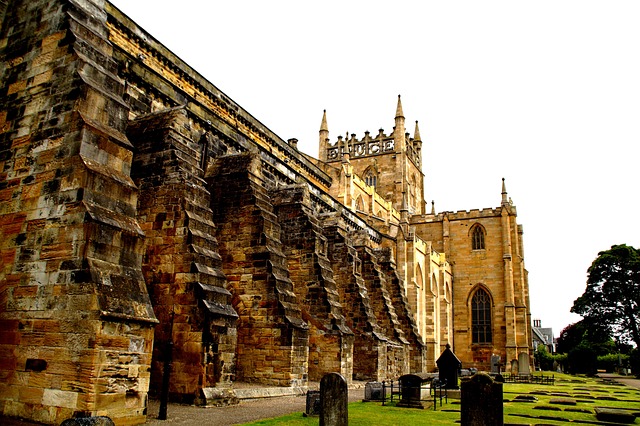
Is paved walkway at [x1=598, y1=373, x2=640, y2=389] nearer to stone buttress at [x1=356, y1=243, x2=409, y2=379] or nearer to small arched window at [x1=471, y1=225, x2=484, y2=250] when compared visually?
stone buttress at [x1=356, y1=243, x2=409, y2=379]

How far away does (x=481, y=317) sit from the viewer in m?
44.8

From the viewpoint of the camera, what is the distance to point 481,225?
152ft

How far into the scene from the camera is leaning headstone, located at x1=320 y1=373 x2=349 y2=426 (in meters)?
9.02

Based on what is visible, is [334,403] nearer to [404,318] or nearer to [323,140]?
[404,318]

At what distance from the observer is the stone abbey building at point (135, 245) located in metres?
8.16

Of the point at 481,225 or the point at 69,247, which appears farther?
the point at 481,225

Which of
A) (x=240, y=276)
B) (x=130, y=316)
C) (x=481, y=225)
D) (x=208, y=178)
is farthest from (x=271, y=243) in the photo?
(x=481, y=225)

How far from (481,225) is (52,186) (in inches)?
1644

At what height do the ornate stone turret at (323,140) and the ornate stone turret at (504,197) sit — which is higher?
the ornate stone turret at (323,140)

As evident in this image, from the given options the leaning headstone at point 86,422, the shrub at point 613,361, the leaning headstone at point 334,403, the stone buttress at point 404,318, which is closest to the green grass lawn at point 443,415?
the leaning headstone at point 334,403

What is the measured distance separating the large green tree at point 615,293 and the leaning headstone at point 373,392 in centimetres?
3971

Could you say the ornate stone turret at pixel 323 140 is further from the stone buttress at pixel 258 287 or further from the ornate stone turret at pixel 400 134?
the stone buttress at pixel 258 287

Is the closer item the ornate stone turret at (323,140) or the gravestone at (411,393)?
the gravestone at (411,393)

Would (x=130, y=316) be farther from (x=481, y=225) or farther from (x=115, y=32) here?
(x=481, y=225)
